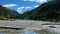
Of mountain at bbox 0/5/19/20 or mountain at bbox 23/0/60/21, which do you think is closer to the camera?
mountain at bbox 0/5/19/20

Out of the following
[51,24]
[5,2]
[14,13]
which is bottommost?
[51,24]

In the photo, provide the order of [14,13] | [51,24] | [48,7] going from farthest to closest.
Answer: [51,24] → [48,7] → [14,13]

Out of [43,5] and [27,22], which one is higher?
[43,5]

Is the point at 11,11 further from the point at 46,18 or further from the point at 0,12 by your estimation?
the point at 46,18

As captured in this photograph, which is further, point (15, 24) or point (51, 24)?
point (51, 24)

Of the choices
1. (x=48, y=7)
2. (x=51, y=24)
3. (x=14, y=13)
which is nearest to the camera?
(x=14, y=13)

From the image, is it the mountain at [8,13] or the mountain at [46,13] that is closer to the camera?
the mountain at [8,13]

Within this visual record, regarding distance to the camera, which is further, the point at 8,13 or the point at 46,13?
the point at 46,13

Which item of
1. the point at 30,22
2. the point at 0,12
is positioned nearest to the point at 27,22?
the point at 30,22
